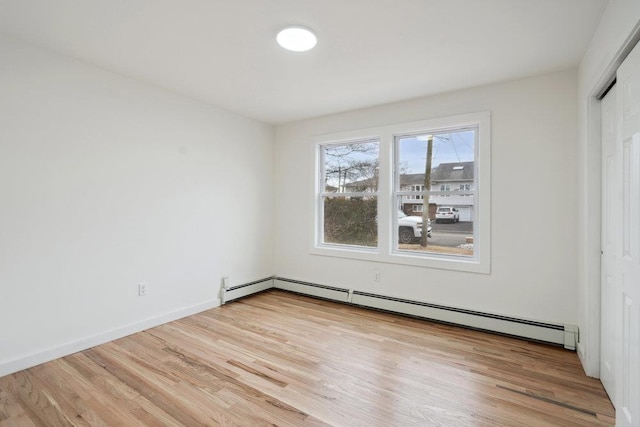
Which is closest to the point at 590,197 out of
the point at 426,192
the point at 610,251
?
the point at 610,251

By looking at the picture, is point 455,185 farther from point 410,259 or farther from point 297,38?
point 297,38

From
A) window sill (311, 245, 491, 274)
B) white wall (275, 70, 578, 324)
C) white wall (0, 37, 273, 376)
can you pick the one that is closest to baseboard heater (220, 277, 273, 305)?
white wall (0, 37, 273, 376)

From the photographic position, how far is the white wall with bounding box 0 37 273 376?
2.34 meters

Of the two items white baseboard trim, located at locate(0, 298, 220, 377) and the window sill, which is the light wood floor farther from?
the window sill

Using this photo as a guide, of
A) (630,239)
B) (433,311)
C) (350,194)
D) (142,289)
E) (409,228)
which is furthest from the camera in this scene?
(350,194)

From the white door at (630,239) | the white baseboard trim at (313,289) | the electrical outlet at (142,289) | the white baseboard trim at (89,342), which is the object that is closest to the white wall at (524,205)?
the white baseboard trim at (313,289)

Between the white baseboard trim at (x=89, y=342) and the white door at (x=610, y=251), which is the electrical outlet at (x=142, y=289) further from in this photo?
the white door at (x=610, y=251)

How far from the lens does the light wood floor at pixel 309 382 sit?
186 cm

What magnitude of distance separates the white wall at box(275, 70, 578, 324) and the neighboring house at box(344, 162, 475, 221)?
11.4 inches

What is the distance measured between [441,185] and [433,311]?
4.59ft

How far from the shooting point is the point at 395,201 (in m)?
3.79

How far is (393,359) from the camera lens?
8.39ft

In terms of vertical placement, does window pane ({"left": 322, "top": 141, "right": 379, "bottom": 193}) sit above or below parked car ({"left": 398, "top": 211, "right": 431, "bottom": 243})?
above

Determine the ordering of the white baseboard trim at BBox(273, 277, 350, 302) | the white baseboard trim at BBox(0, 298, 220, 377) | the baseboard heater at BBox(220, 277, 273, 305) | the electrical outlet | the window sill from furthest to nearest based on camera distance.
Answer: the white baseboard trim at BBox(273, 277, 350, 302)
the baseboard heater at BBox(220, 277, 273, 305)
the window sill
the electrical outlet
the white baseboard trim at BBox(0, 298, 220, 377)
